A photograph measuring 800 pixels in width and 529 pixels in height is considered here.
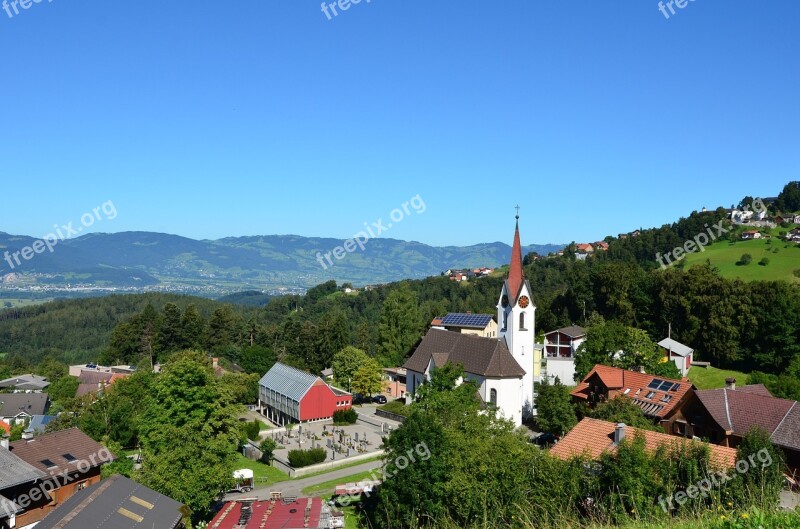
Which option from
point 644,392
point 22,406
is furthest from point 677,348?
point 22,406

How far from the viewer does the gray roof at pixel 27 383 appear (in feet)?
222

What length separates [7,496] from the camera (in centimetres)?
2609

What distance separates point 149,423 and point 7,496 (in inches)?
254

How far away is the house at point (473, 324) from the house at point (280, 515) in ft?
123

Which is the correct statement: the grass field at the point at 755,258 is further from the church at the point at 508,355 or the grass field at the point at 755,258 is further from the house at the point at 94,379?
the house at the point at 94,379

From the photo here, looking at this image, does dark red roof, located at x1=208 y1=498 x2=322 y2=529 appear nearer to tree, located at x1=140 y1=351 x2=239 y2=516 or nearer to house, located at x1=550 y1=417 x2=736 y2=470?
tree, located at x1=140 y1=351 x2=239 y2=516

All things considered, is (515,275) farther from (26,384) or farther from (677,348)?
(26,384)

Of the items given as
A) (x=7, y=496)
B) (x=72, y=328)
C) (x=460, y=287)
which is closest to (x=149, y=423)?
(x=7, y=496)

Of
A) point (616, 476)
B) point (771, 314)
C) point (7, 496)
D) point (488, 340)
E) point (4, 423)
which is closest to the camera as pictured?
point (616, 476)

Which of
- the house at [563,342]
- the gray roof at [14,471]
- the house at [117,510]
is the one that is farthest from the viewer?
the house at [563,342]

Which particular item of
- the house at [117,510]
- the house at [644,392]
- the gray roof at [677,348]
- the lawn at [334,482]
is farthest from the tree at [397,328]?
the house at [117,510]

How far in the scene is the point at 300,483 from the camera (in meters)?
34.6

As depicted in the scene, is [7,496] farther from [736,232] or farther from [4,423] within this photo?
[736,232]

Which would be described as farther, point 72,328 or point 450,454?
point 72,328
